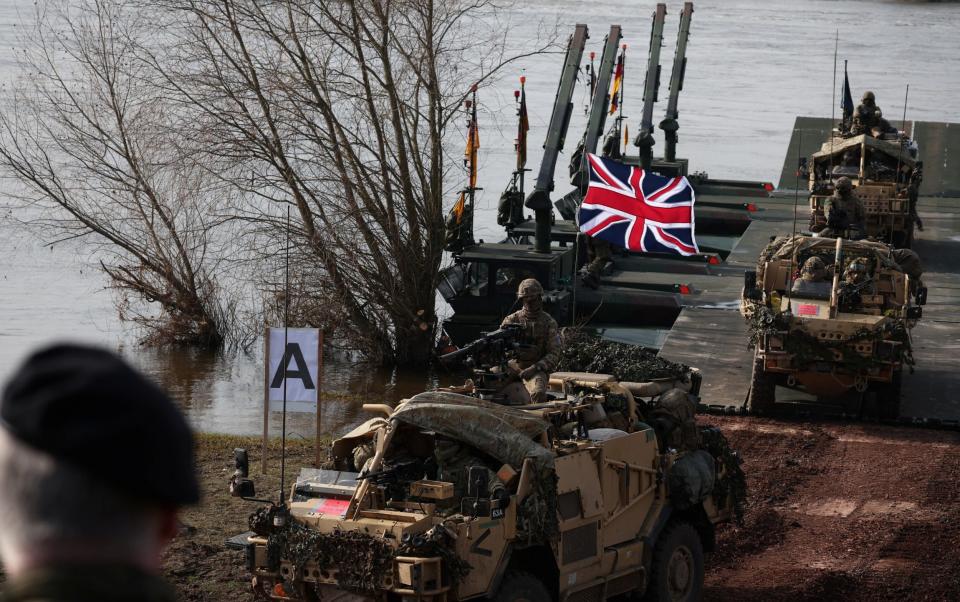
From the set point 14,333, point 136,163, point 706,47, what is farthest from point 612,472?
point 706,47

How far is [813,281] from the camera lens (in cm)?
1756

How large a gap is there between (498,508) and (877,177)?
798 inches

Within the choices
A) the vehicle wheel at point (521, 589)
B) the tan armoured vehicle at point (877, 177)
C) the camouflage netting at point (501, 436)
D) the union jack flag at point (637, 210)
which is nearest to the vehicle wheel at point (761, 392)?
the union jack flag at point (637, 210)

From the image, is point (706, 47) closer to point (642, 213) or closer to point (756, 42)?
point (756, 42)

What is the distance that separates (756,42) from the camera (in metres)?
76.4

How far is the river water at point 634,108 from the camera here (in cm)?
2183

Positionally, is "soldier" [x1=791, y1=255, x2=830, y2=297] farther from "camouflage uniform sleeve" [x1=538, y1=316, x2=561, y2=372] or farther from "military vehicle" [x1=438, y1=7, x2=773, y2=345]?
"camouflage uniform sleeve" [x1=538, y1=316, x2=561, y2=372]

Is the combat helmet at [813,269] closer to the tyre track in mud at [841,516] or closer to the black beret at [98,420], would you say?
the tyre track in mud at [841,516]

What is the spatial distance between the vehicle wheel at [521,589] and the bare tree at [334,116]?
12081mm

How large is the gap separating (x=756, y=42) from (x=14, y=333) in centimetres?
5836

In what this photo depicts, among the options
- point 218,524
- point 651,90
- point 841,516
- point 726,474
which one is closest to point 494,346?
point 726,474

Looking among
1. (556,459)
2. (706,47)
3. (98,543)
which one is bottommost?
(556,459)

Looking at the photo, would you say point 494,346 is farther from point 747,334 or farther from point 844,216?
point 844,216

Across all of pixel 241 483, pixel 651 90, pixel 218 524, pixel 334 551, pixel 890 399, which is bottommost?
pixel 218 524
